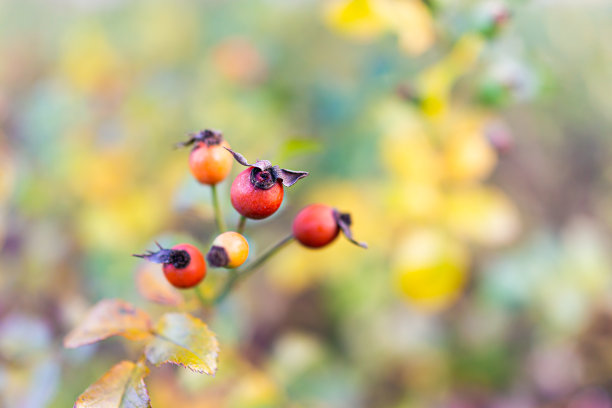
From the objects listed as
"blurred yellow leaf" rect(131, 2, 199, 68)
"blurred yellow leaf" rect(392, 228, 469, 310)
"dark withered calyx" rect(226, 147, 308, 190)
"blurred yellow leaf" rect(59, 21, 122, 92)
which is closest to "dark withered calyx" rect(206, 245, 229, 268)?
"dark withered calyx" rect(226, 147, 308, 190)

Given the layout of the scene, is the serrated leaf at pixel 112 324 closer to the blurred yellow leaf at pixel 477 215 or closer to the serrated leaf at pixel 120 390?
the serrated leaf at pixel 120 390

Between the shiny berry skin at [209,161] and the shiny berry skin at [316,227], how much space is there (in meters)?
0.19

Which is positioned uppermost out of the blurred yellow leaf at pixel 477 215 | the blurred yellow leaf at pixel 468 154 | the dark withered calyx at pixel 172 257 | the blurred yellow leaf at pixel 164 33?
the blurred yellow leaf at pixel 164 33

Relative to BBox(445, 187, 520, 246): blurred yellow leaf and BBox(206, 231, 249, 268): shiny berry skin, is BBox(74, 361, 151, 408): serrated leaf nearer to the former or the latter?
BBox(206, 231, 249, 268): shiny berry skin

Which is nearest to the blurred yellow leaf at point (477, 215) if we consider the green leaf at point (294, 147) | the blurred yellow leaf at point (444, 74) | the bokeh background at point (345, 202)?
the bokeh background at point (345, 202)

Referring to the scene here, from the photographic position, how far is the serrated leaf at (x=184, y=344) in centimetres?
99

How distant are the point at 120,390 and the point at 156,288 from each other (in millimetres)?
361

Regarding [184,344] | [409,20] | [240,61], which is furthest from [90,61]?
[184,344]

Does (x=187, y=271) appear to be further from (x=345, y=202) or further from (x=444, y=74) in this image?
(x=345, y=202)

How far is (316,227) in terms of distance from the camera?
1050 millimetres

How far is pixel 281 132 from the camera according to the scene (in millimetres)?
2688

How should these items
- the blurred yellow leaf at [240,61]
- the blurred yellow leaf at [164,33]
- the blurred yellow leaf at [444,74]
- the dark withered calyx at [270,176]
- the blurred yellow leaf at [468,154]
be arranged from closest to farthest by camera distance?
the dark withered calyx at [270,176]
the blurred yellow leaf at [444,74]
the blurred yellow leaf at [468,154]
the blurred yellow leaf at [240,61]
the blurred yellow leaf at [164,33]

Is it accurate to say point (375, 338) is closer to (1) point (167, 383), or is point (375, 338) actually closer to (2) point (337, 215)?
(1) point (167, 383)

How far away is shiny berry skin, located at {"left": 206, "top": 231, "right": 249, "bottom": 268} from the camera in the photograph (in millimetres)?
941
